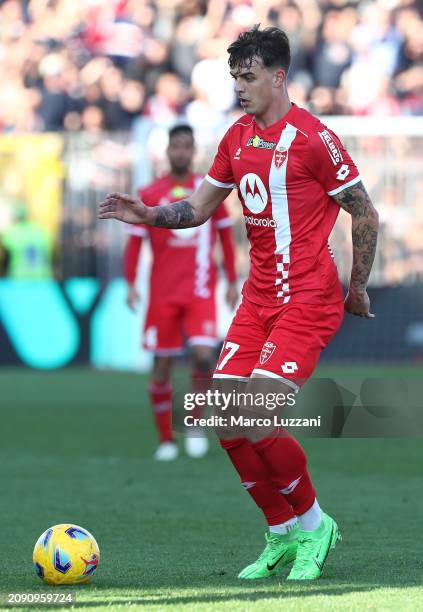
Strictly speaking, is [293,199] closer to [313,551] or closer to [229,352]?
[229,352]

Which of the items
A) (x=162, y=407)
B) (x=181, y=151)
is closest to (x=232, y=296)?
(x=162, y=407)

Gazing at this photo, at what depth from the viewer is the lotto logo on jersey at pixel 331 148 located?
18.6 ft

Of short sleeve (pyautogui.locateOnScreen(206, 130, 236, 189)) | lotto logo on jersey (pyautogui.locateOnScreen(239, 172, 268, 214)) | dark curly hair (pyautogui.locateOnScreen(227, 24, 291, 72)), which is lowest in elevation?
lotto logo on jersey (pyautogui.locateOnScreen(239, 172, 268, 214))

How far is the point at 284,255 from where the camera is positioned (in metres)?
5.76

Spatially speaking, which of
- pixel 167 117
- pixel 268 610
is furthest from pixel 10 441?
pixel 167 117

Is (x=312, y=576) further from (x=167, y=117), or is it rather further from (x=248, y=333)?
(x=167, y=117)

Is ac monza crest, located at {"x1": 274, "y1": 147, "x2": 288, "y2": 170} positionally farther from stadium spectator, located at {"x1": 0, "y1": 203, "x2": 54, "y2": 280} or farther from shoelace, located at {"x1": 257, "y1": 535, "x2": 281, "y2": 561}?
stadium spectator, located at {"x1": 0, "y1": 203, "x2": 54, "y2": 280}

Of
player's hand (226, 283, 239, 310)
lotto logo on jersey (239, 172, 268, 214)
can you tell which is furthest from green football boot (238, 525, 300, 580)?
player's hand (226, 283, 239, 310)

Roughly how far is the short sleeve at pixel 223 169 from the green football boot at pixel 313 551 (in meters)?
1.55

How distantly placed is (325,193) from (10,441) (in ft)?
19.6

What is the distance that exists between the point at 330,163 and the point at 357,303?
626 millimetres

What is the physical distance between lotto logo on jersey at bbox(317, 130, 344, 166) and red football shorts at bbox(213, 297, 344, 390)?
0.63 meters

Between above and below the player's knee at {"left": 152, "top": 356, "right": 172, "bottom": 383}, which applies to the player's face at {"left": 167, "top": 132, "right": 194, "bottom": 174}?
above

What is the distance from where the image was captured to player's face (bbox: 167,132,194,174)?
32.5ft
